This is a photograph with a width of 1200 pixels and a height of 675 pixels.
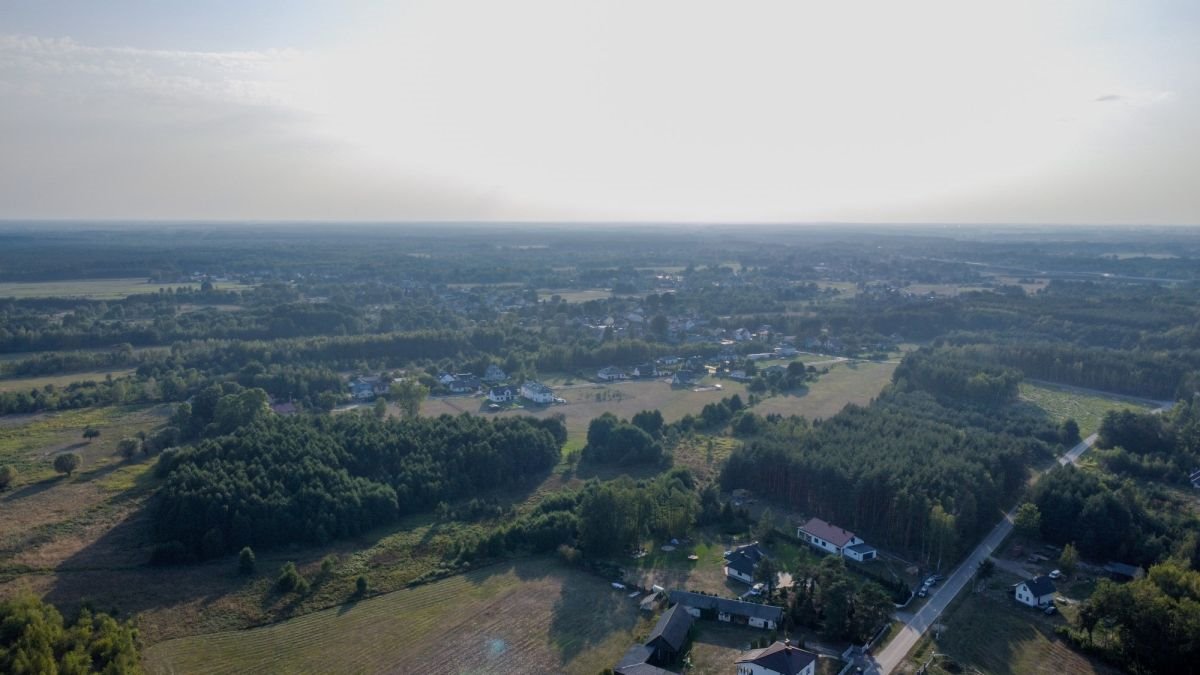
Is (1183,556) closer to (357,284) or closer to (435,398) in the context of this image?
(435,398)

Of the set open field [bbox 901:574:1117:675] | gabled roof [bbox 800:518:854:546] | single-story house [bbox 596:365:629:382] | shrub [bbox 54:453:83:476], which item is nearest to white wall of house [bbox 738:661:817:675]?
open field [bbox 901:574:1117:675]

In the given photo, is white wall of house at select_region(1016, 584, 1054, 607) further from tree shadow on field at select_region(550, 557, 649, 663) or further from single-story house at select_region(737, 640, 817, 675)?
tree shadow on field at select_region(550, 557, 649, 663)

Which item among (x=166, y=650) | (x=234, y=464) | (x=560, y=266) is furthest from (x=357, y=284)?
(x=166, y=650)

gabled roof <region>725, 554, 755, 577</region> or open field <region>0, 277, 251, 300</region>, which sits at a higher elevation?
open field <region>0, 277, 251, 300</region>

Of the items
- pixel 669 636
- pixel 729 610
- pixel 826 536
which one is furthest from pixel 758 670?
pixel 826 536

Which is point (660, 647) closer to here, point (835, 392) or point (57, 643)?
point (57, 643)

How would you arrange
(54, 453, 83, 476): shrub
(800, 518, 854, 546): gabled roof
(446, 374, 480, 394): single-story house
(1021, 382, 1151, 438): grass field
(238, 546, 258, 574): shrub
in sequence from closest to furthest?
(238, 546, 258, 574): shrub, (800, 518, 854, 546): gabled roof, (54, 453, 83, 476): shrub, (1021, 382, 1151, 438): grass field, (446, 374, 480, 394): single-story house

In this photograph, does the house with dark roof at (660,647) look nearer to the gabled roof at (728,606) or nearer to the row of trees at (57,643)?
the gabled roof at (728,606)
